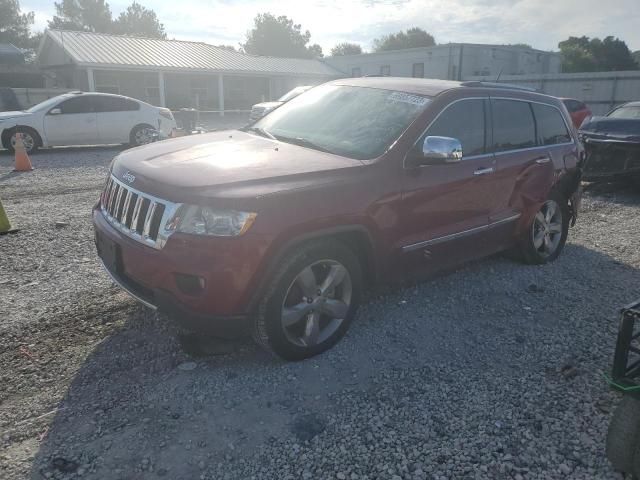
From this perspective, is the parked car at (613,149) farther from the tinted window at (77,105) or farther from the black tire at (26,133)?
the black tire at (26,133)

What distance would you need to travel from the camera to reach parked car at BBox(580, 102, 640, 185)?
8.52 meters

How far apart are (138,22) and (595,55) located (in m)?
64.0

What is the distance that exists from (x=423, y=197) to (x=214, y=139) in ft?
5.94

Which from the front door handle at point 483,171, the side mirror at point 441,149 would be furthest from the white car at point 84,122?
the side mirror at point 441,149

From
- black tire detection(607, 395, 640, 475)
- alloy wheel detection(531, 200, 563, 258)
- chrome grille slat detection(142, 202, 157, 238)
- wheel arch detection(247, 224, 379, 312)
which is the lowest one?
black tire detection(607, 395, 640, 475)

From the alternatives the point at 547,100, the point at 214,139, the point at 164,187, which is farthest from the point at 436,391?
the point at 547,100

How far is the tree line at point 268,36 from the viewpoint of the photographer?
48.9 m

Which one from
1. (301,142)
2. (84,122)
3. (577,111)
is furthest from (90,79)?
(301,142)

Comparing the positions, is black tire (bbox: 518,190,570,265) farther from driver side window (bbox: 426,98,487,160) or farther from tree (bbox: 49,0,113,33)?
tree (bbox: 49,0,113,33)

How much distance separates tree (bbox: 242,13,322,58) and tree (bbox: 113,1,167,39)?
14.5 metres

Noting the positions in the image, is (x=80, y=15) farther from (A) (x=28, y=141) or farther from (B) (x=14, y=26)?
(A) (x=28, y=141)

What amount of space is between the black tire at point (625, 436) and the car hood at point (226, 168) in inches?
79.4

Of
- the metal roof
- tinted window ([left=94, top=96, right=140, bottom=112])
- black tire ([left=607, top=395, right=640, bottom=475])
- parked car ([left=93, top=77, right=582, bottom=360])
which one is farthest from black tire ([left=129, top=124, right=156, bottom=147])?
black tire ([left=607, top=395, right=640, bottom=475])

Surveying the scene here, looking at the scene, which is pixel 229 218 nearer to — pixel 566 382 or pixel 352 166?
pixel 352 166
